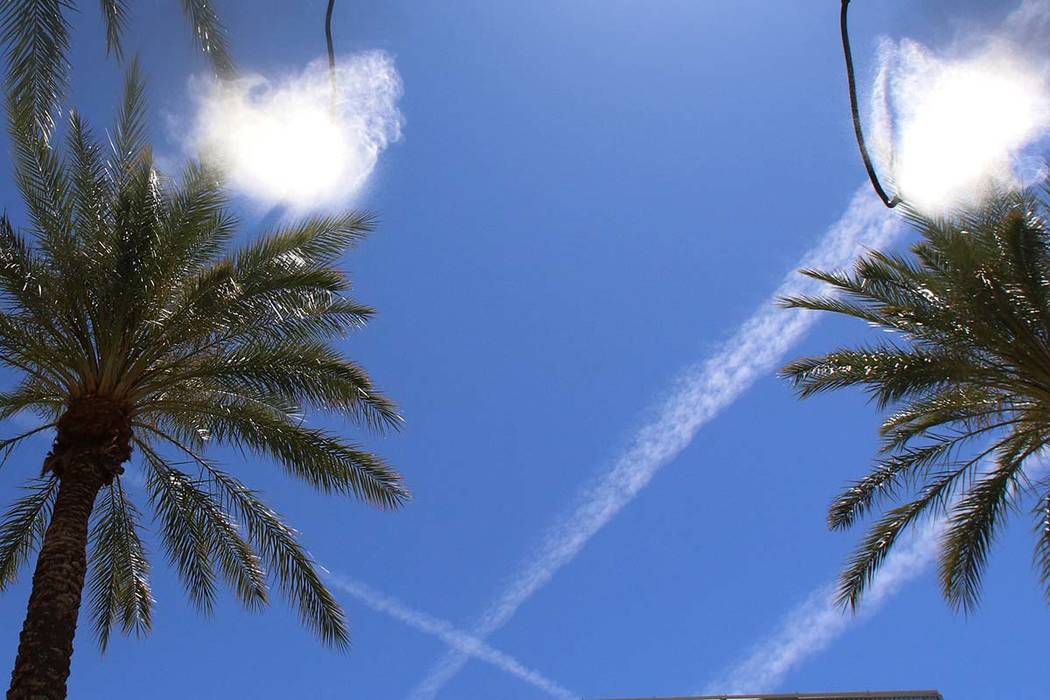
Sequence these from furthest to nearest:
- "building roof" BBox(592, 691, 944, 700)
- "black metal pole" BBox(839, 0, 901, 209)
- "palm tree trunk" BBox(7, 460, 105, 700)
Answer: "building roof" BBox(592, 691, 944, 700) < "palm tree trunk" BBox(7, 460, 105, 700) < "black metal pole" BBox(839, 0, 901, 209)

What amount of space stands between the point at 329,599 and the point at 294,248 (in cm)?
451

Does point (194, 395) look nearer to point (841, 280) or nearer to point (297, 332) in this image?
point (297, 332)

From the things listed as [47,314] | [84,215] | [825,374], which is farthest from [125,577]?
[825,374]

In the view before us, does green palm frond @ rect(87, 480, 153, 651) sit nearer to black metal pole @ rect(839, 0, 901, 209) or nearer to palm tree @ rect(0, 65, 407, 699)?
palm tree @ rect(0, 65, 407, 699)

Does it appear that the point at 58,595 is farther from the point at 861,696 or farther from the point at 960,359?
the point at 861,696

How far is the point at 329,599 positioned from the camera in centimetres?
1315

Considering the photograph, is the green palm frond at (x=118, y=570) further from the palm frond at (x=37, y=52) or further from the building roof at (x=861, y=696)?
the building roof at (x=861, y=696)

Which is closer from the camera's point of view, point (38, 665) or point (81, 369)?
point (38, 665)

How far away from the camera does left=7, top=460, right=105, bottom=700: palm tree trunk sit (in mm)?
9719

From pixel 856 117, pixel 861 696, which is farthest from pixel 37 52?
pixel 861 696

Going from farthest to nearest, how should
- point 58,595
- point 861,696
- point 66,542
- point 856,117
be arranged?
1. point 861,696
2. point 66,542
3. point 58,595
4. point 856,117

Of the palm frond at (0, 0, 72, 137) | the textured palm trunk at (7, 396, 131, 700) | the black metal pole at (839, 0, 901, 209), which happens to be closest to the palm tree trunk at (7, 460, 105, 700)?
the textured palm trunk at (7, 396, 131, 700)

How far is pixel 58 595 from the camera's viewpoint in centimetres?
1028

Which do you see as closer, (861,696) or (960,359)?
(960,359)
